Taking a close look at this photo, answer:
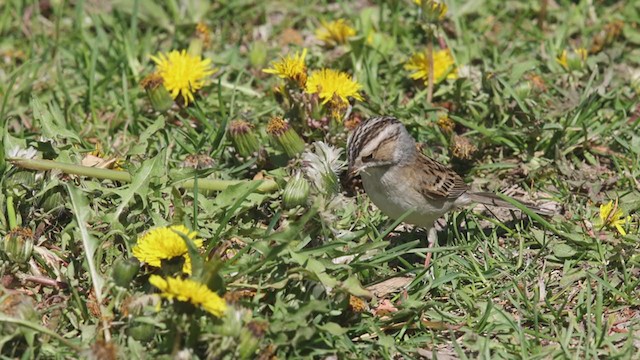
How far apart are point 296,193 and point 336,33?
2.85 m

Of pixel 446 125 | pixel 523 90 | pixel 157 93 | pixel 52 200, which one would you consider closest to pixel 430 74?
pixel 446 125

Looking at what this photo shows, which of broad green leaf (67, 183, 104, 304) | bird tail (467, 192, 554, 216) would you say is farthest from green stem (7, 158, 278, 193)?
bird tail (467, 192, 554, 216)

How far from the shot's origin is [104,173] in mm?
5754

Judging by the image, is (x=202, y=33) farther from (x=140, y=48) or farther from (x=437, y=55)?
(x=437, y=55)

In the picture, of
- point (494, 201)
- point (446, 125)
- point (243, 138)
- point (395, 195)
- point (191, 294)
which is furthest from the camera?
point (446, 125)

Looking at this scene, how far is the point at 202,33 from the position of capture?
7840 mm

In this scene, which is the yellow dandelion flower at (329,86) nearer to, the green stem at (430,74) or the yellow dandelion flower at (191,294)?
the green stem at (430,74)

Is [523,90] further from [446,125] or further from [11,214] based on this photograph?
[11,214]

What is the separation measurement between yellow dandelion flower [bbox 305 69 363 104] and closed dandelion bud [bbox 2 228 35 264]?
2.07 meters

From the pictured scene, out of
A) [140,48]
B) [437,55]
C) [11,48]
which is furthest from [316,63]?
[11,48]

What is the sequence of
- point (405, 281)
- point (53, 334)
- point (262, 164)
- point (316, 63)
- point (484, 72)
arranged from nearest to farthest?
point (53, 334) → point (405, 281) → point (262, 164) → point (484, 72) → point (316, 63)

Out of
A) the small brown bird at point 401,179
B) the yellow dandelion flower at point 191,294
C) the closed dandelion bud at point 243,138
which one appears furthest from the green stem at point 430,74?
the yellow dandelion flower at point 191,294

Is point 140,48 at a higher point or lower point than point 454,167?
higher

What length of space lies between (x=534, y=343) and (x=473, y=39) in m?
3.52
